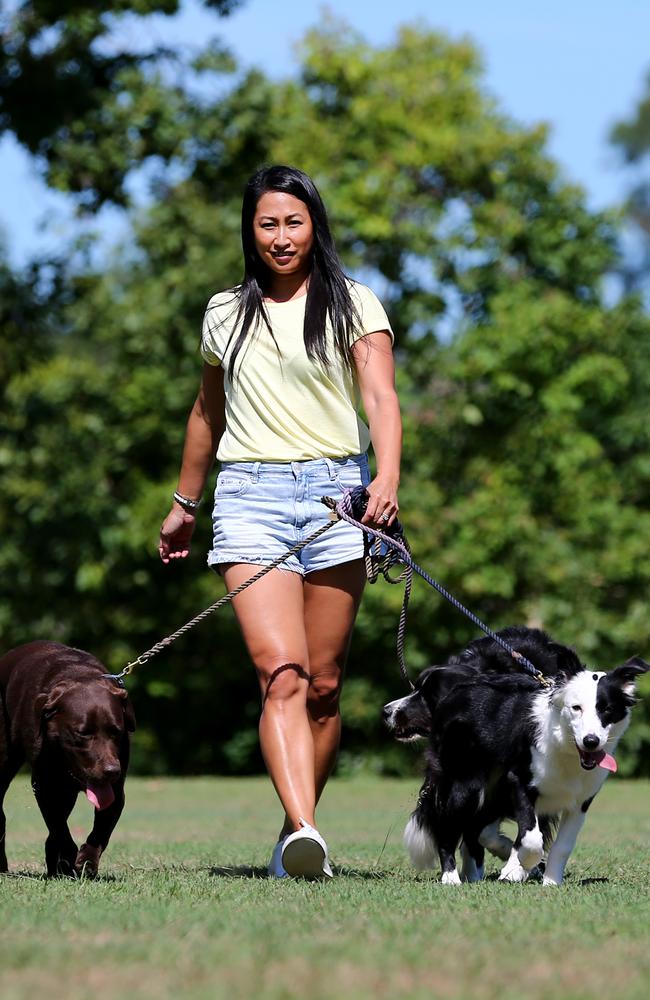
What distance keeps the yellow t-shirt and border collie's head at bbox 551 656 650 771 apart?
131 centimetres

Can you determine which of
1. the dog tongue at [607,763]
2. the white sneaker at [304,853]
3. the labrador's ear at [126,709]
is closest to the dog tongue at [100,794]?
the labrador's ear at [126,709]

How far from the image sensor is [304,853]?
609cm

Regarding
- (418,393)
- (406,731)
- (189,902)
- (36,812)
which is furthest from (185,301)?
(189,902)

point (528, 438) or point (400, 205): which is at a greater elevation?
point (400, 205)

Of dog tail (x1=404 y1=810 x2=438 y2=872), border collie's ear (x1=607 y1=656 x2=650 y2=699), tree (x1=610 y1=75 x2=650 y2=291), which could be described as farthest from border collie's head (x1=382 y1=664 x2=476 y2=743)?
tree (x1=610 y1=75 x2=650 y2=291)

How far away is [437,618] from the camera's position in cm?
1980

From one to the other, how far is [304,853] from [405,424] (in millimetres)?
14091

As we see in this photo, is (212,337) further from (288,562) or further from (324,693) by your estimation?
(324,693)

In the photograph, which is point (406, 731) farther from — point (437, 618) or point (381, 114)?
point (381, 114)

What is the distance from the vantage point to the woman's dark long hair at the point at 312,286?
21.9ft

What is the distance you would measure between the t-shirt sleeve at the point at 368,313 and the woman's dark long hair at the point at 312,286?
1.5 inches

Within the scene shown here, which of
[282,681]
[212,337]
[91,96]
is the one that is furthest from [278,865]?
[91,96]

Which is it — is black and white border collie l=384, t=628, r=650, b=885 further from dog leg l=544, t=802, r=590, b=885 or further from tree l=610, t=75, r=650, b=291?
tree l=610, t=75, r=650, b=291

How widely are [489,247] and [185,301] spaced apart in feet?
13.5
